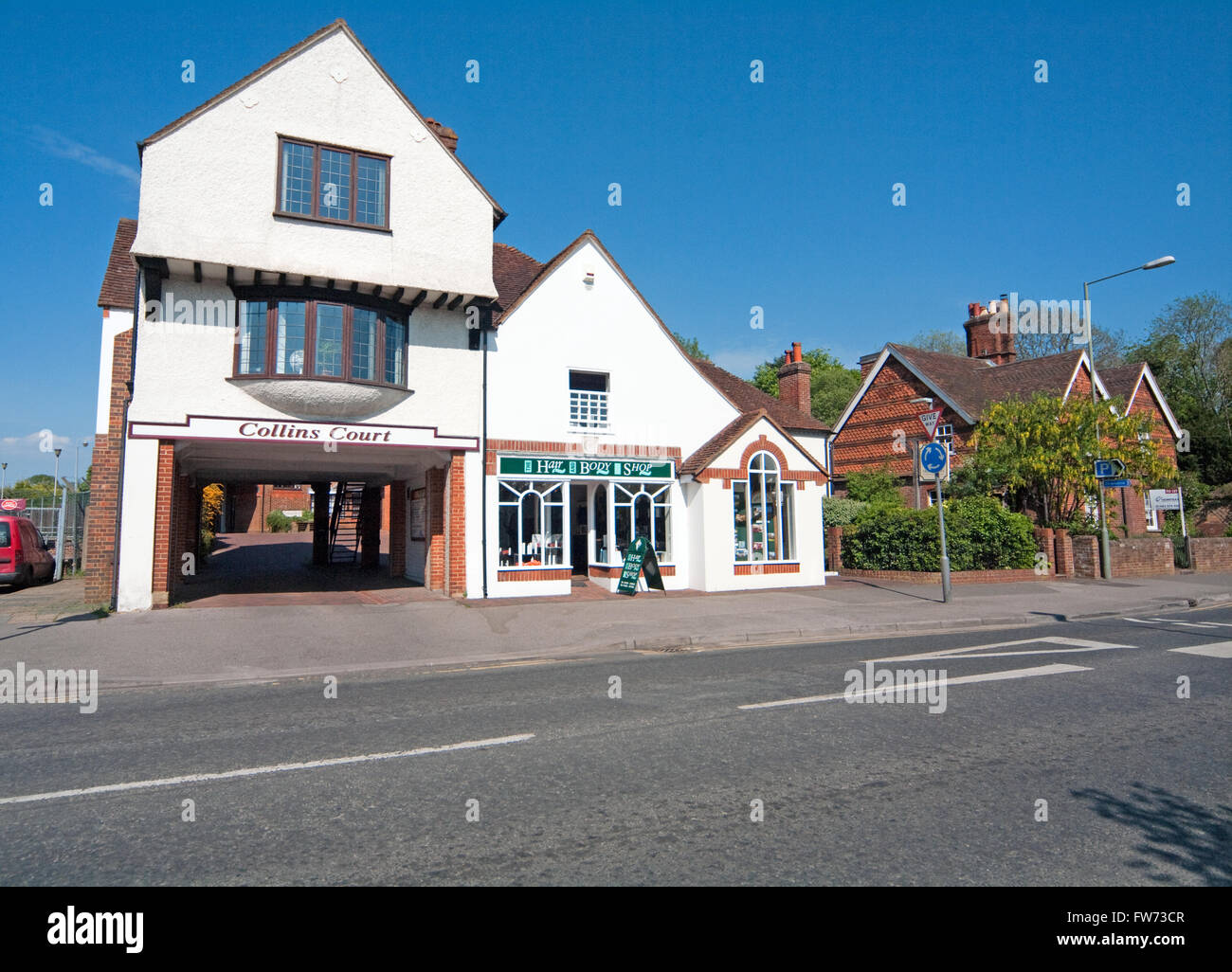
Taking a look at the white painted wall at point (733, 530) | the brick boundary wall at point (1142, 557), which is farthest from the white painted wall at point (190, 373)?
the brick boundary wall at point (1142, 557)

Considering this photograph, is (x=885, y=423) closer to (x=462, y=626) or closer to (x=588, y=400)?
(x=588, y=400)

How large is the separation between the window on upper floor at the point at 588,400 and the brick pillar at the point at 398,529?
6004 millimetres

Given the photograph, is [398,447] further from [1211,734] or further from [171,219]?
[1211,734]

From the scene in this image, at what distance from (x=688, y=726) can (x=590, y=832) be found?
7.91ft

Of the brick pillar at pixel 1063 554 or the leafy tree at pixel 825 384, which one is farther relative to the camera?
the leafy tree at pixel 825 384

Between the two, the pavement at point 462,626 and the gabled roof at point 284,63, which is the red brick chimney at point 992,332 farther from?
the gabled roof at point 284,63

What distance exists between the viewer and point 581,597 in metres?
16.8

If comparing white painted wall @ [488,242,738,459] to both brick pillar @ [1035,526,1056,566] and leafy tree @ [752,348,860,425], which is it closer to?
brick pillar @ [1035,526,1056,566]

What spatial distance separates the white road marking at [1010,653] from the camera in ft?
33.1

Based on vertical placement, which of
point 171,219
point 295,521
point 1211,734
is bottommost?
point 1211,734

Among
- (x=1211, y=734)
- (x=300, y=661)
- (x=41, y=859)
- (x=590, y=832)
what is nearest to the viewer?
(x=41, y=859)

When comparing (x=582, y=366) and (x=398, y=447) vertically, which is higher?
(x=582, y=366)

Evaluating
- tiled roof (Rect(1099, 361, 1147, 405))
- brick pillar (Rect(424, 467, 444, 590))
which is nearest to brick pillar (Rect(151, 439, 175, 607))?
brick pillar (Rect(424, 467, 444, 590))
